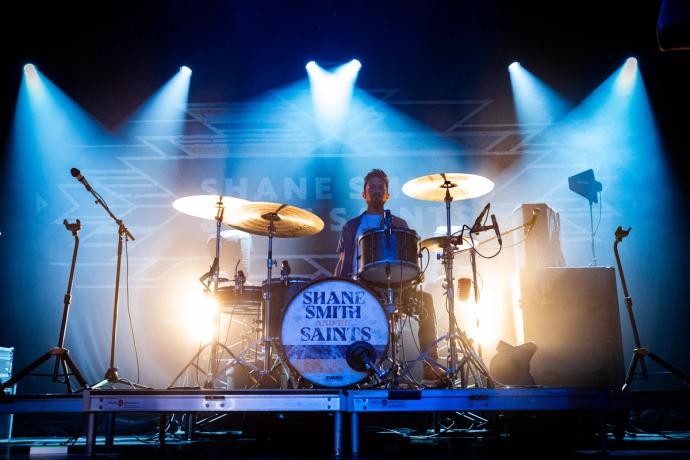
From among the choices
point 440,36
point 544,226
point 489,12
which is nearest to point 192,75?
point 440,36

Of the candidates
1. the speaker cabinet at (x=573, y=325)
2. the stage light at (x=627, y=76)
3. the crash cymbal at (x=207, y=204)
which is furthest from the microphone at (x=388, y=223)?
the stage light at (x=627, y=76)

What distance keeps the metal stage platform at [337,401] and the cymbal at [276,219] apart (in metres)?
1.82

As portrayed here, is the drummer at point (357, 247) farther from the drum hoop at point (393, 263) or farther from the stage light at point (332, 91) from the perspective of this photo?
the stage light at point (332, 91)

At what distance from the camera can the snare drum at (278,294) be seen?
4.83 m

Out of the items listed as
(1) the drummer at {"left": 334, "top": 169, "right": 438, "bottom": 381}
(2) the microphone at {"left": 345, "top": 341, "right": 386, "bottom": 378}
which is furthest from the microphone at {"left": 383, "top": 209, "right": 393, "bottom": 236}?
(2) the microphone at {"left": 345, "top": 341, "right": 386, "bottom": 378}

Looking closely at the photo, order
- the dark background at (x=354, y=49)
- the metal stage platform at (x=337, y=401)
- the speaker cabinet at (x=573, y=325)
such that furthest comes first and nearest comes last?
the dark background at (x=354, y=49), the speaker cabinet at (x=573, y=325), the metal stage platform at (x=337, y=401)

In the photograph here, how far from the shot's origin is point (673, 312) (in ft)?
22.7

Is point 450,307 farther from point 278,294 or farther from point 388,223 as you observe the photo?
point 278,294

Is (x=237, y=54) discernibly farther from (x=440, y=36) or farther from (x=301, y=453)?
(x=301, y=453)

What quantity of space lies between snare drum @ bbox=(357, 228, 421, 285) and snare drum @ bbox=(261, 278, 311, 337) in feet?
2.16

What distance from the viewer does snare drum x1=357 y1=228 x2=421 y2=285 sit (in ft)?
14.0

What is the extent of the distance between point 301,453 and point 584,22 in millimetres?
6697

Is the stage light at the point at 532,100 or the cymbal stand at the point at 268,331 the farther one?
the stage light at the point at 532,100

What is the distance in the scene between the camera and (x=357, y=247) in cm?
472
